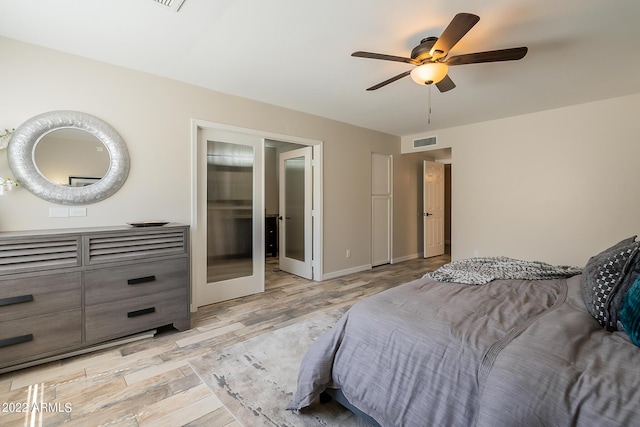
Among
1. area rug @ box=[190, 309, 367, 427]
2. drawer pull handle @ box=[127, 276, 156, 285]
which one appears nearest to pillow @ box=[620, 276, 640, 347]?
area rug @ box=[190, 309, 367, 427]

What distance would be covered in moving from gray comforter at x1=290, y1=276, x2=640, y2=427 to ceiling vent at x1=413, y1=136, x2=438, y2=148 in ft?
12.6

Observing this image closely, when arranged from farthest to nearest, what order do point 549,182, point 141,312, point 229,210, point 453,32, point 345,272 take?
point 345,272
point 549,182
point 229,210
point 141,312
point 453,32

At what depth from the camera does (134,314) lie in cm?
239

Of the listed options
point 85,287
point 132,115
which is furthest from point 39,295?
point 132,115

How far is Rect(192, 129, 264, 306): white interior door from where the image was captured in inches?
129

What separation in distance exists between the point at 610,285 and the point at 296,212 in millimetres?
3854

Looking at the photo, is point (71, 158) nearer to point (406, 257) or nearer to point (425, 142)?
point (425, 142)

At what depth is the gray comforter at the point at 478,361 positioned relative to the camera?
3.00 feet

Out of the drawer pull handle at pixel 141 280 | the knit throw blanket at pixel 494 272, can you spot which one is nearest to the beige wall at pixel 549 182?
the knit throw blanket at pixel 494 272

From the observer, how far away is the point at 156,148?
2869 mm

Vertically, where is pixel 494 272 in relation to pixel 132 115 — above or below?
below

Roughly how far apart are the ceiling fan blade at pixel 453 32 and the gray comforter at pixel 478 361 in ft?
5.41

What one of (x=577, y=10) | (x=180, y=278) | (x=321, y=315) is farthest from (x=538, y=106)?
(x=180, y=278)

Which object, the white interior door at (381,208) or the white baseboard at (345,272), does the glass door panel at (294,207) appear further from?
the white interior door at (381,208)
